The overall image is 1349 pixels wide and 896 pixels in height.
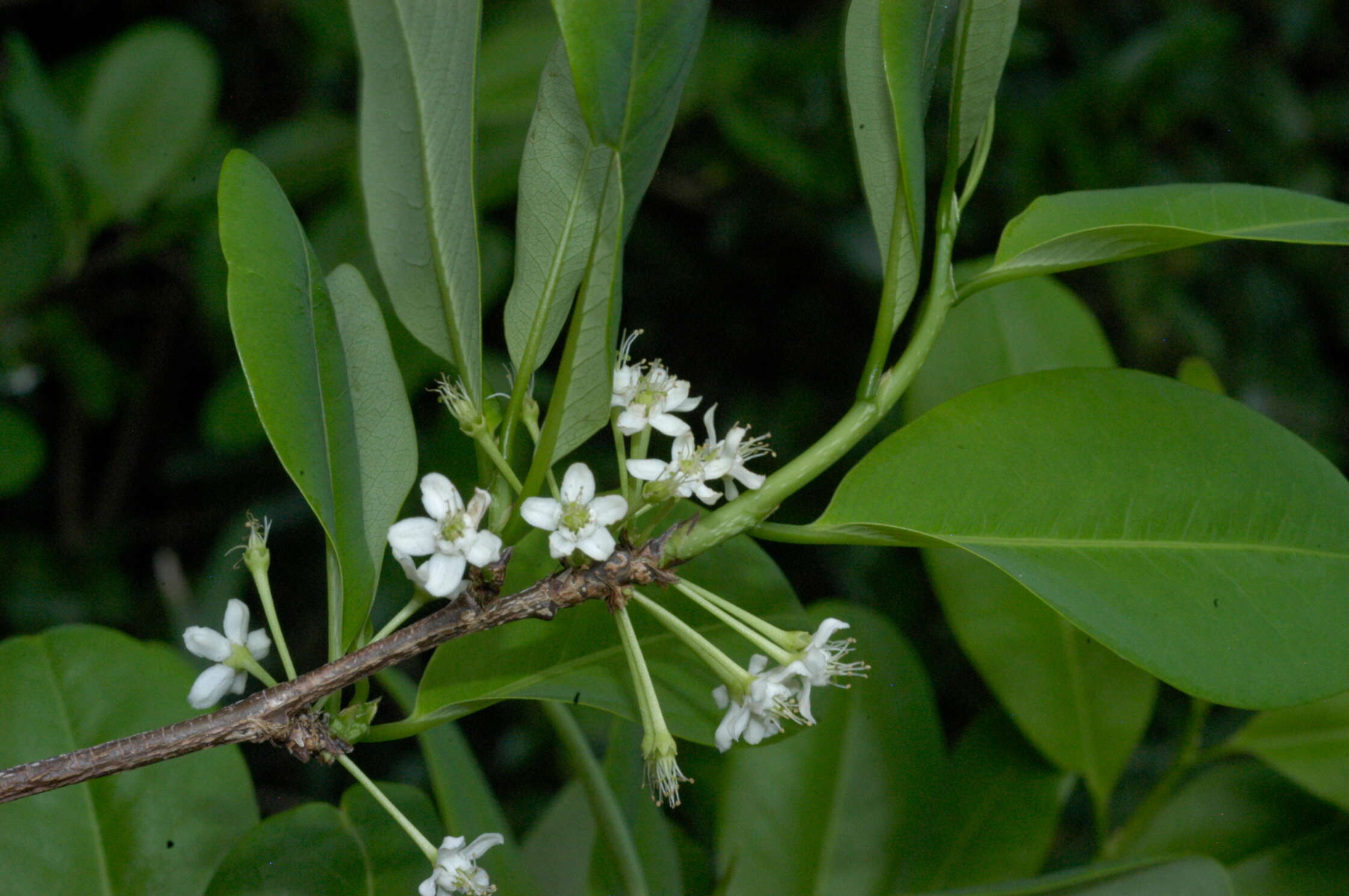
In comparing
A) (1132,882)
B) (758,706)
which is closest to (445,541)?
(758,706)

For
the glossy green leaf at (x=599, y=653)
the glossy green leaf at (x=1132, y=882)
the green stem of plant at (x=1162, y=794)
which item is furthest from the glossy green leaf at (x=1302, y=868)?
the glossy green leaf at (x=599, y=653)

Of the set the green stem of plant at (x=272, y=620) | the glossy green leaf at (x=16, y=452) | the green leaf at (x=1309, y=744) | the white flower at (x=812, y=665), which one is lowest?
the green leaf at (x=1309, y=744)

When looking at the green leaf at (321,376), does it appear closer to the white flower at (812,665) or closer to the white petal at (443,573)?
the white petal at (443,573)

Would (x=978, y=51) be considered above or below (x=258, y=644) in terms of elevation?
above

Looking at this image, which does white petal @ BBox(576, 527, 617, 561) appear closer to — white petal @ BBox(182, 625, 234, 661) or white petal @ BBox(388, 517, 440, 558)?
white petal @ BBox(388, 517, 440, 558)

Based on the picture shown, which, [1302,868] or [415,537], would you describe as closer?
[415,537]

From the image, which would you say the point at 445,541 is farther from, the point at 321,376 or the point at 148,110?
the point at 148,110

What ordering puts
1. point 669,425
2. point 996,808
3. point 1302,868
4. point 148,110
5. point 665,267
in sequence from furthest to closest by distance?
point 665,267, point 148,110, point 996,808, point 1302,868, point 669,425
